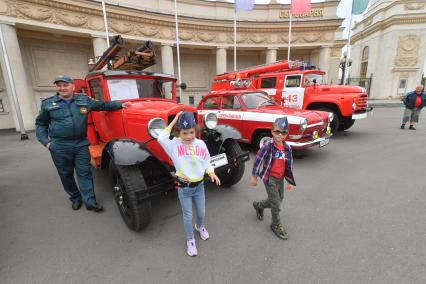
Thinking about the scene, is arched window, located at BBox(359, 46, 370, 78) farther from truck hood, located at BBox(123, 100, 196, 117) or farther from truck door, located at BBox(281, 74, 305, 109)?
truck hood, located at BBox(123, 100, 196, 117)

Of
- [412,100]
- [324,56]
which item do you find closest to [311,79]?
[412,100]

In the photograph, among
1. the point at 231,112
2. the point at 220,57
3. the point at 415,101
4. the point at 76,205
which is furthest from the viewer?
the point at 220,57

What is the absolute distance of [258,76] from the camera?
9.02m

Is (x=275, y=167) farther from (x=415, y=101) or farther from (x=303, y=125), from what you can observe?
(x=415, y=101)

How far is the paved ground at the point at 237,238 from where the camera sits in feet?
6.93

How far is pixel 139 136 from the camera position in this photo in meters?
3.38

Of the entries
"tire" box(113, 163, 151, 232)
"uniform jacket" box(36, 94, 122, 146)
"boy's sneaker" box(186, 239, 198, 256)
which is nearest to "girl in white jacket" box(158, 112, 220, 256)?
"boy's sneaker" box(186, 239, 198, 256)

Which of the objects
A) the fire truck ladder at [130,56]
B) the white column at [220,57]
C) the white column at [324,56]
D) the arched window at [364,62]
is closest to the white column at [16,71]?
the fire truck ladder at [130,56]

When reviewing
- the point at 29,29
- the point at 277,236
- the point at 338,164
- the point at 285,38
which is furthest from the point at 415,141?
the point at 29,29

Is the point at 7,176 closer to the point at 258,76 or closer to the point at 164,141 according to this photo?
the point at 164,141

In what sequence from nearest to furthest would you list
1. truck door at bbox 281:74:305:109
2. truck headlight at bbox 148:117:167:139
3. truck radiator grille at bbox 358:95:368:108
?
truck headlight at bbox 148:117:167:139 → truck radiator grille at bbox 358:95:368:108 → truck door at bbox 281:74:305:109

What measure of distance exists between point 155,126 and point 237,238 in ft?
5.99

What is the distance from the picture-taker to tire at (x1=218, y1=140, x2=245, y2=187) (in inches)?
140

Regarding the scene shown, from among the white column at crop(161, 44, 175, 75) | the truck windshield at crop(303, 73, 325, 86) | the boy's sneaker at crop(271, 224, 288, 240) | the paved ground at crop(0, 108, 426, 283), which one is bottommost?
the paved ground at crop(0, 108, 426, 283)
